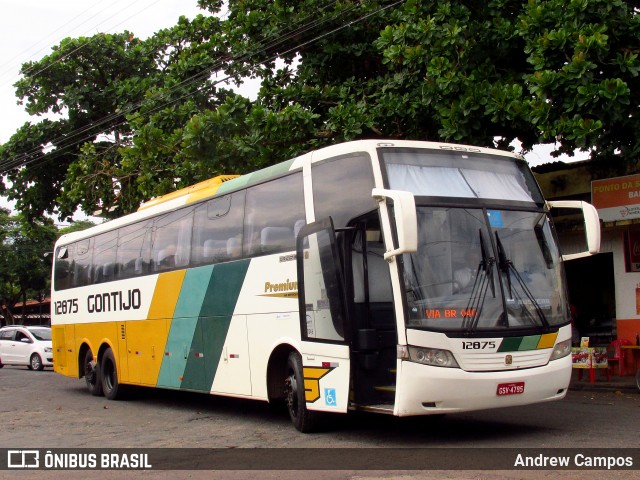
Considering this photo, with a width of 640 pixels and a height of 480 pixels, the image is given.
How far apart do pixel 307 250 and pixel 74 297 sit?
9898 mm

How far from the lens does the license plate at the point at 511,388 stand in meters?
8.35

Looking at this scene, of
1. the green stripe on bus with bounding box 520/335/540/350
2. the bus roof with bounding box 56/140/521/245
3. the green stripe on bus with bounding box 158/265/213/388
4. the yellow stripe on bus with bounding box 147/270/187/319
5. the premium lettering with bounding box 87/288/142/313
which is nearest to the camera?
the green stripe on bus with bounding box 520/335/540/350

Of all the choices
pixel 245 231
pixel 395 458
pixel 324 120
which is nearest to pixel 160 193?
pixel 324 120

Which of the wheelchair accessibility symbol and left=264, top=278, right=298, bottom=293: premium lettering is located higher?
left=264, top=278, right=298, bottom=293: premium lettering

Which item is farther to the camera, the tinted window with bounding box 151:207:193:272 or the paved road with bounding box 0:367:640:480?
the tinted window with bounding box 151:207:193:272

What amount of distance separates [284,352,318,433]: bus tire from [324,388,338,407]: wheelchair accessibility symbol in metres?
0.53

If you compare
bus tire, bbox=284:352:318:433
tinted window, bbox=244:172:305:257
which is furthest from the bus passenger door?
tinted window, bbox=244:172:305:257

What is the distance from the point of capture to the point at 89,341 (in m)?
17.0

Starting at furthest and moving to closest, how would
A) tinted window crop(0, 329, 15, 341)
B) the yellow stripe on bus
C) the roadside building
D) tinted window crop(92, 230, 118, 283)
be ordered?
tinted window crop(0, 329, 15, 341) → the roadside building → tinted window crop(92, 230, 118, 283) → the yellow stripe on bus

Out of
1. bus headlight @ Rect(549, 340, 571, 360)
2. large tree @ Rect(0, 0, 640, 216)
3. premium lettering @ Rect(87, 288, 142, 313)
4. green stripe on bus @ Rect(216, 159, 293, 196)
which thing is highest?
large tree @ Rect(0, 0, 640, 216)

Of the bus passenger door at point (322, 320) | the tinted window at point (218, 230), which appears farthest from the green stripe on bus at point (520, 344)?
the tinted window at point (218, 230)

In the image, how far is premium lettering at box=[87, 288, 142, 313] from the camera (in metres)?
14.6

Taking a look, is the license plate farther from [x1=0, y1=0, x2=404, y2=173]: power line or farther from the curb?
[x1=0, y1=0, x2=404, y2=173]: power line

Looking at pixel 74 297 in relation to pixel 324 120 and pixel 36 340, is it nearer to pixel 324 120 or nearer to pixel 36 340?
pixel 324 120
